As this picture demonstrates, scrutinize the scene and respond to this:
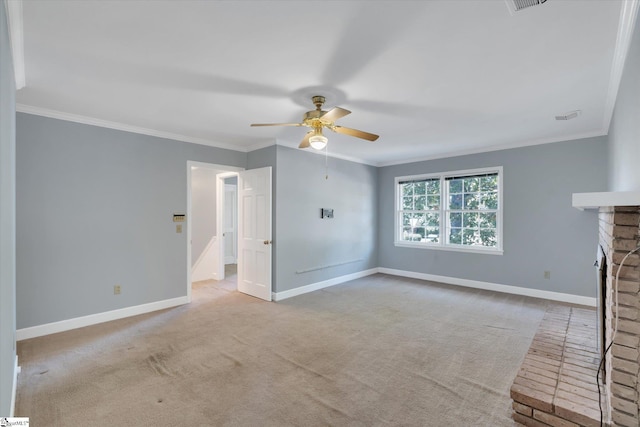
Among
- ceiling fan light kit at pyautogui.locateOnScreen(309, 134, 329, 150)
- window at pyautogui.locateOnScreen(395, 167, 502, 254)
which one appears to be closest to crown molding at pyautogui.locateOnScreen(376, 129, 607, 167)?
window at pyautogui.locateOnScreen(395, 167, 502, 254)

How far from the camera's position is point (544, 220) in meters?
4.77

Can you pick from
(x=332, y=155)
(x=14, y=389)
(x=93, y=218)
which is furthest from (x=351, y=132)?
(x=14, y=389)

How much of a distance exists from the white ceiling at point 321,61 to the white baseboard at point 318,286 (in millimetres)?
2680

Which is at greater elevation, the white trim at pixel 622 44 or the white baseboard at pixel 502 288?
the white trim at pixel 622 44

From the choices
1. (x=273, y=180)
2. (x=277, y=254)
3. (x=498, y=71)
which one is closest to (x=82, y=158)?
(x=273, y=180)

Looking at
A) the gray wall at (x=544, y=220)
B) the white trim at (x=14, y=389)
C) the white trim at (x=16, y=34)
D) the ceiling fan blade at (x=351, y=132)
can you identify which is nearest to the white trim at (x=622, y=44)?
the gray wall at (x=544, y=220)

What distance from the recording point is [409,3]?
1.69 m

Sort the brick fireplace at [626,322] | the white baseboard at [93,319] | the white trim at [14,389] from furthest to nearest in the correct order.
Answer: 1. the white baseboard at [93,319]
2. the white trim at [14,389]
3. the brick fireplace at [626,322]

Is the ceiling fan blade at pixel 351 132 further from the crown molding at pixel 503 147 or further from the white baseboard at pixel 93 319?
the white baseboard at pixel 93 319

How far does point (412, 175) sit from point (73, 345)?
6021mm

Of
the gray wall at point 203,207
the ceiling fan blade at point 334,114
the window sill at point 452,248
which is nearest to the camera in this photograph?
the ceiling fan blade at point 334,114

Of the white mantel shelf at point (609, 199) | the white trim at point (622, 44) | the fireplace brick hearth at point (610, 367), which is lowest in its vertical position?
the fireplace brick hearth at point (610, 367)

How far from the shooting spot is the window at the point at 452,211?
5348 mm

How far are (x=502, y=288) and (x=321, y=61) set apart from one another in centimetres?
495
